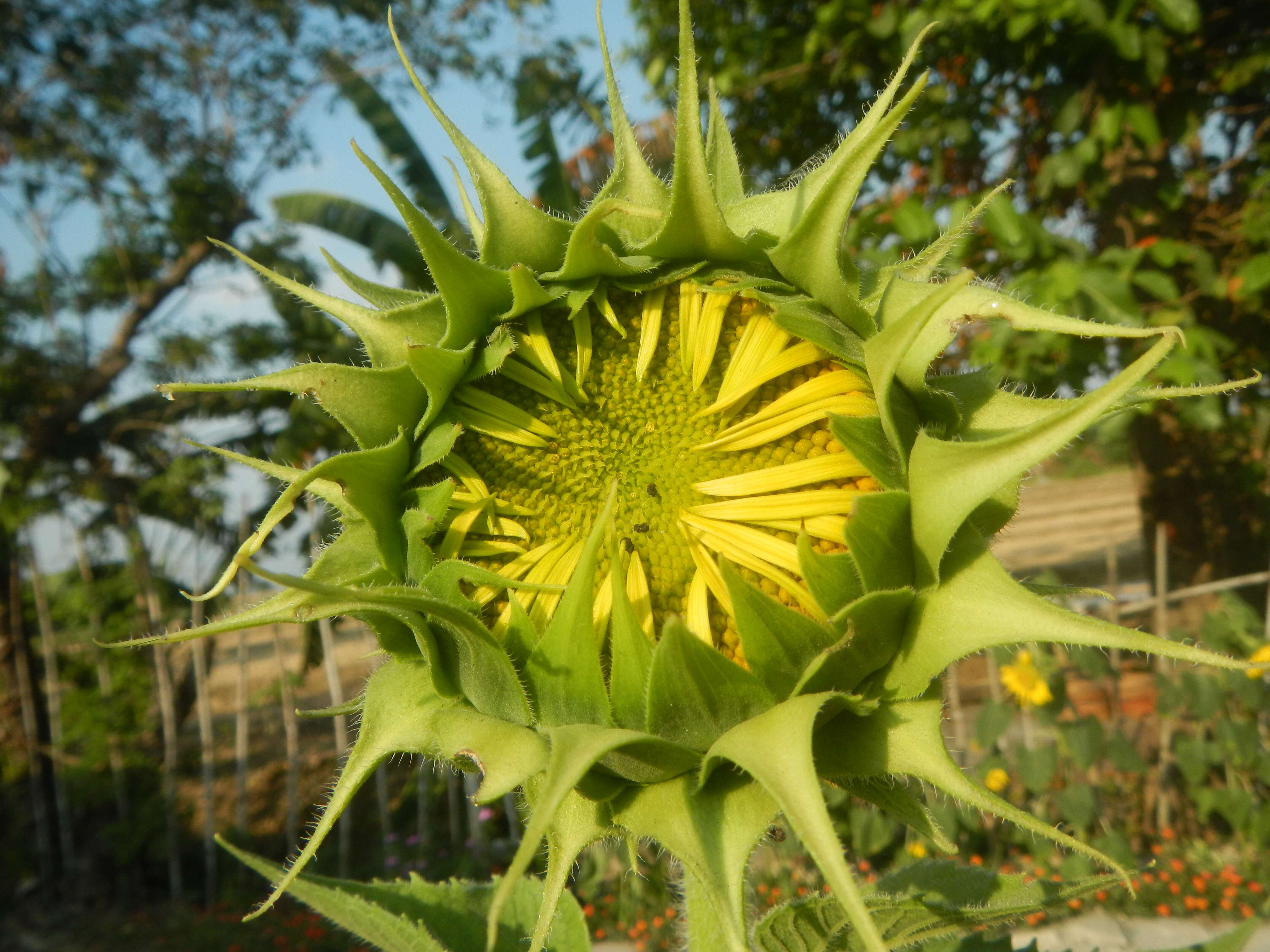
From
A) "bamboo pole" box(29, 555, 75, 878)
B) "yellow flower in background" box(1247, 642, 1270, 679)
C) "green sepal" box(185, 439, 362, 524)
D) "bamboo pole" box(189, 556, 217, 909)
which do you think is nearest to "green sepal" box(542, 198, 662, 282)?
"green sepal" box(185, 439, 362, 524)

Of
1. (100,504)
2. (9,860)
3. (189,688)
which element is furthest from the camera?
(100,504)

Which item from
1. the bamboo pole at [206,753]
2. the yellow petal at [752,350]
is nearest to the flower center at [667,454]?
the yellow petal at [752,350]

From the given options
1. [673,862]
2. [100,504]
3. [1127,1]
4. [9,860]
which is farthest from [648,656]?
[100,504]

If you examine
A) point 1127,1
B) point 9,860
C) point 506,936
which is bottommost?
point 9,860

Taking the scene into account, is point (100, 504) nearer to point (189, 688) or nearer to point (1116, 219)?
point (189, 688)

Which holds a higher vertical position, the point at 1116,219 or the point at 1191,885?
the point at 1116,219

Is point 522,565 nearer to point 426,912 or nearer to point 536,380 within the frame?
point 536,380

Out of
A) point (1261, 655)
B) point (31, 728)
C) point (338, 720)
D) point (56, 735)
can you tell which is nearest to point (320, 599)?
point (1261, 655)

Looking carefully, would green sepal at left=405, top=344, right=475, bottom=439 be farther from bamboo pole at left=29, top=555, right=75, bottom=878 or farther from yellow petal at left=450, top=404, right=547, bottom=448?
bamboo pole at left=29, top=555, right=75, bottom=878
